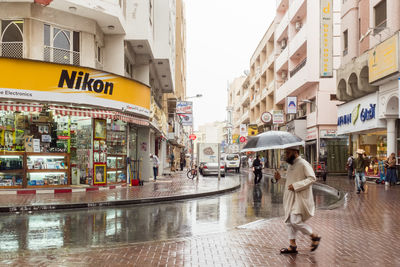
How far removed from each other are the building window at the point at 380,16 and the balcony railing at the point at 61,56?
16138mm

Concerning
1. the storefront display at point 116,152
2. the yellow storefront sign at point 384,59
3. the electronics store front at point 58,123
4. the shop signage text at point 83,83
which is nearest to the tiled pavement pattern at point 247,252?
the electronics store front at point 58,123

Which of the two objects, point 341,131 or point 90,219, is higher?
point 341,131

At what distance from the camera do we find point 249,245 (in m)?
6.92

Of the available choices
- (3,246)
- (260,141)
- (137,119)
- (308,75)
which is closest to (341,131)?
(308,75)

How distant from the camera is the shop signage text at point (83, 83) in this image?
16156mm

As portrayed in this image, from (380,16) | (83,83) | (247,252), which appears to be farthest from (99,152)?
(380,16)

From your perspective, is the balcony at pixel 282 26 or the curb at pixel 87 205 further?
the balcony at pixel 282 26

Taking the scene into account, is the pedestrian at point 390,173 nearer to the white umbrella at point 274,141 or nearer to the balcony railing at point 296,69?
the white umbrella at point 274,141

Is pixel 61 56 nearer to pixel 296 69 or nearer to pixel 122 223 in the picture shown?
pixel 122 223

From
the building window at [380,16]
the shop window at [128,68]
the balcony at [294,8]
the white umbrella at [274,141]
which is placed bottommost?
the white umbrella at [274,141]

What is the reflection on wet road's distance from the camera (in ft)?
24.9

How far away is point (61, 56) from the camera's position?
662 inches

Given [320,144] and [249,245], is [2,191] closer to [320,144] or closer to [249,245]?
[249,245]

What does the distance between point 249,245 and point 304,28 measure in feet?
107
